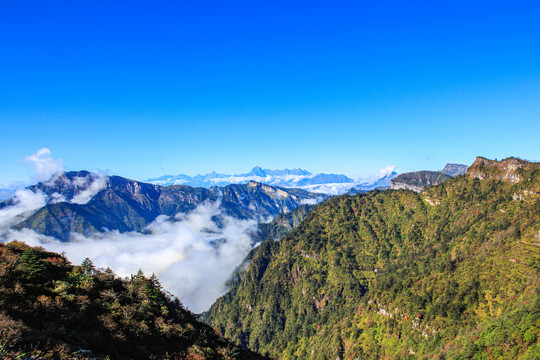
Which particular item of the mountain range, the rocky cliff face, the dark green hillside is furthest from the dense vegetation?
the rocky cliff face

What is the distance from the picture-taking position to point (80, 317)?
21594 millimetres

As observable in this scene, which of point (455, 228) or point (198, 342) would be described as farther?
point (455, 228)

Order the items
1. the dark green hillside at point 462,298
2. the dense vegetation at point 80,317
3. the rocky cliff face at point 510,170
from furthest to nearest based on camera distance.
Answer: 1. the rocky cliff face at point 510,170
2. the dark green hillside at point 462,298
3. the dense vegetation at point 80,317

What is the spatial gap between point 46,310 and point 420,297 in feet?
427

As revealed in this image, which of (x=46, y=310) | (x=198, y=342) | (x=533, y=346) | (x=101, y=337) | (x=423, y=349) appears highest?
(x=46, y=310)

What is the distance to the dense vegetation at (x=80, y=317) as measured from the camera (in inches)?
599

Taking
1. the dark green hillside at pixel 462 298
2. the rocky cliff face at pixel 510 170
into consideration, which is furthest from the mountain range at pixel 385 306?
the rocky cliff face at pixel 510 170

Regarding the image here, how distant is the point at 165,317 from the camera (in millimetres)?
28688

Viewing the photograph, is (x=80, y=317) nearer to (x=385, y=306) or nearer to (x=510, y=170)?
(x=385, y=306)

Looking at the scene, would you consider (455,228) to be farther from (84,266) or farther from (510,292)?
(84,266)

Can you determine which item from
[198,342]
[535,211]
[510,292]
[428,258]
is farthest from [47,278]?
[428,258]

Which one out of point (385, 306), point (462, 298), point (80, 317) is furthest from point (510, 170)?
point (80, 317)

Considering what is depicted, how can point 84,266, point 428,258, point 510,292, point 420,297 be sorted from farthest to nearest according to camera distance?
point 428,258 < point 420,297 < point 510,292 < point 84,266

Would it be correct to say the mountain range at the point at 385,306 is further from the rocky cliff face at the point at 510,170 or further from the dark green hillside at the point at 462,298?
the rocky cliff face at the point at 510,170
